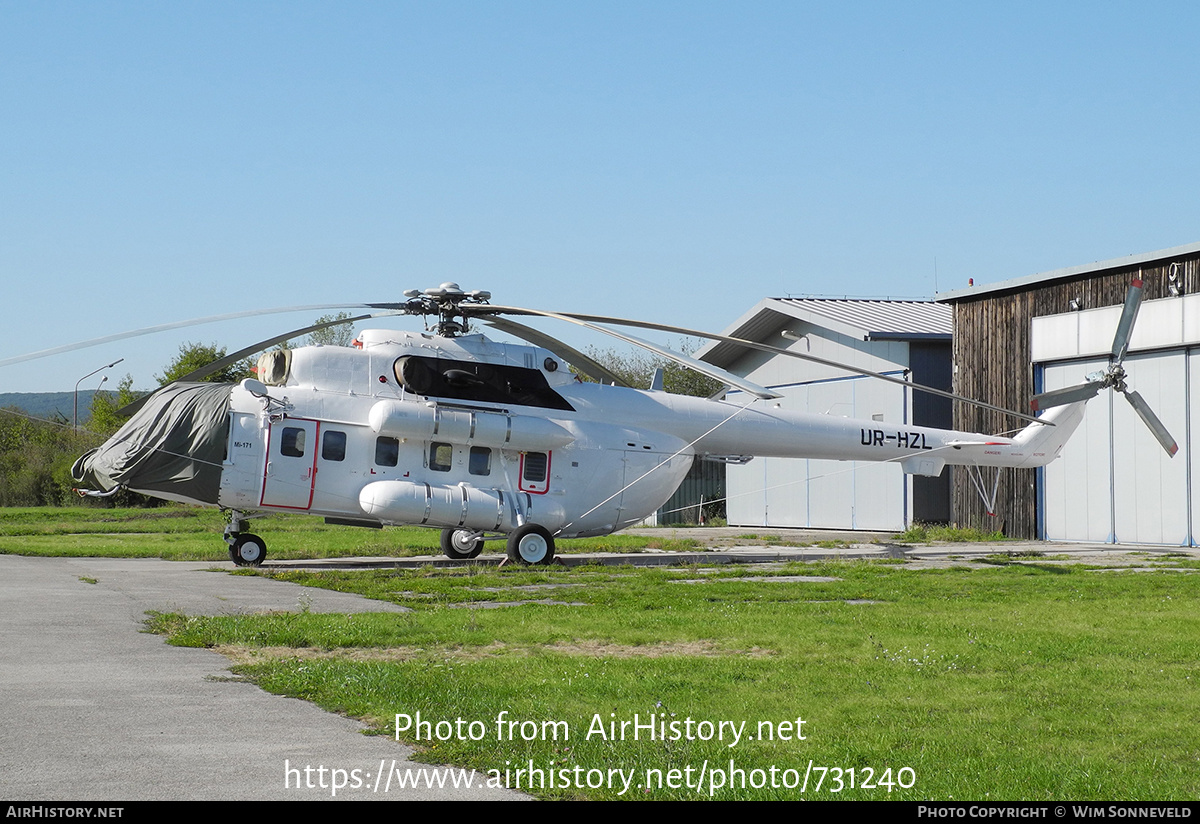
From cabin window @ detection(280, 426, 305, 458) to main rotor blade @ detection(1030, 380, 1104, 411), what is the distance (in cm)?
1362

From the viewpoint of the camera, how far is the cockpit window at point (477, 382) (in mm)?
19188

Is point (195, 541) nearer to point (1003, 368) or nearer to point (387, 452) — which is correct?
point (387, 452)

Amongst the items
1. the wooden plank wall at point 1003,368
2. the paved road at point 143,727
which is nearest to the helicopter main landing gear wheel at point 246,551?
the paved road at point 143,727

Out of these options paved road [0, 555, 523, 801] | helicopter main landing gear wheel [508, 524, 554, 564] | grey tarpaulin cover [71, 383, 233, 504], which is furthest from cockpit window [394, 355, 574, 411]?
paved road [0, 555, 523, 801]

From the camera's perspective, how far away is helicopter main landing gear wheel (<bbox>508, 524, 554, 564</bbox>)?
1925cm

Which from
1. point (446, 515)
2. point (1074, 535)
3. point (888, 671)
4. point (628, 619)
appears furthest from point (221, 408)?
point (1074, 535)

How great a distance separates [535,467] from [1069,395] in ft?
34.4

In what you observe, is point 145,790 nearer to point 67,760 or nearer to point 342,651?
point 67,760

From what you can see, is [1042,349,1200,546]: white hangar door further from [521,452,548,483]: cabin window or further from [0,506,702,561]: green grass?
[521,452,548,483]: cabin window

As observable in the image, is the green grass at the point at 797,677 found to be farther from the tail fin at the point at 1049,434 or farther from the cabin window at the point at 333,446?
the tail fin at the point at 1049,434

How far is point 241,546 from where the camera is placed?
19.1m
